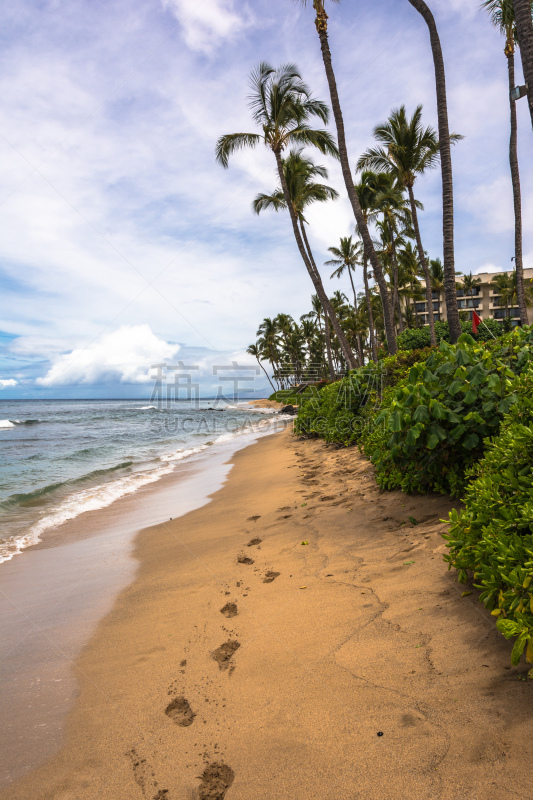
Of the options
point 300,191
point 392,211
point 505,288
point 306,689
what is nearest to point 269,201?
point 300,191

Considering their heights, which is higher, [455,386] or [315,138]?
[315,138]

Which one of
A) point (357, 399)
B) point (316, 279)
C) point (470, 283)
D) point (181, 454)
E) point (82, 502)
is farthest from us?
point (470, 283)

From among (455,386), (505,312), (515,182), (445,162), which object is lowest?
(455,386)

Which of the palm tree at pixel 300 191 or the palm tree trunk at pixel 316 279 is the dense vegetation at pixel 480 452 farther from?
the palm tree at pixel 300 191

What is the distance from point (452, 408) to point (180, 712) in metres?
3.14

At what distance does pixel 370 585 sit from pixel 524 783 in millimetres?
1527

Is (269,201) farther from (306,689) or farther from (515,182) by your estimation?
(306,689)

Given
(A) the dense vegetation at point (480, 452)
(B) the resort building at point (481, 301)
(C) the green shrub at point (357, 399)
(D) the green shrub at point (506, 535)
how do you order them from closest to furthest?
(D) the green shrub at point (506, 535)
(A) the dense vegetation at point (480, 452)
(C) the green shrub at point (357, 399)
(B) the resort building at point (481, 301)

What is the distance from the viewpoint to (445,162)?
933cm

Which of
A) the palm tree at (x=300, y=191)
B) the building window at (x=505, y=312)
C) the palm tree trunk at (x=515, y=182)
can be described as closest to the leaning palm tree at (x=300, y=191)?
the palm tree at (x=300, y=191)

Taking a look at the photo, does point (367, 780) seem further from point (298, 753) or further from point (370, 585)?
point (370, 585)

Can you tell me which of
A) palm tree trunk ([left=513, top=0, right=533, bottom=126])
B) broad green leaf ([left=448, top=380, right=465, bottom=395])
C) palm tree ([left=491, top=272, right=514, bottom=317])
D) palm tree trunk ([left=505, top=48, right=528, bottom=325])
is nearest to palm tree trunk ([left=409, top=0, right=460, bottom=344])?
palm tree trunk ([left=513, top=0, right=533, bottom=126])

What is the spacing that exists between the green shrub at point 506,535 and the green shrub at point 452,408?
0.82 metres

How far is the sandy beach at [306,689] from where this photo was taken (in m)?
1.60
